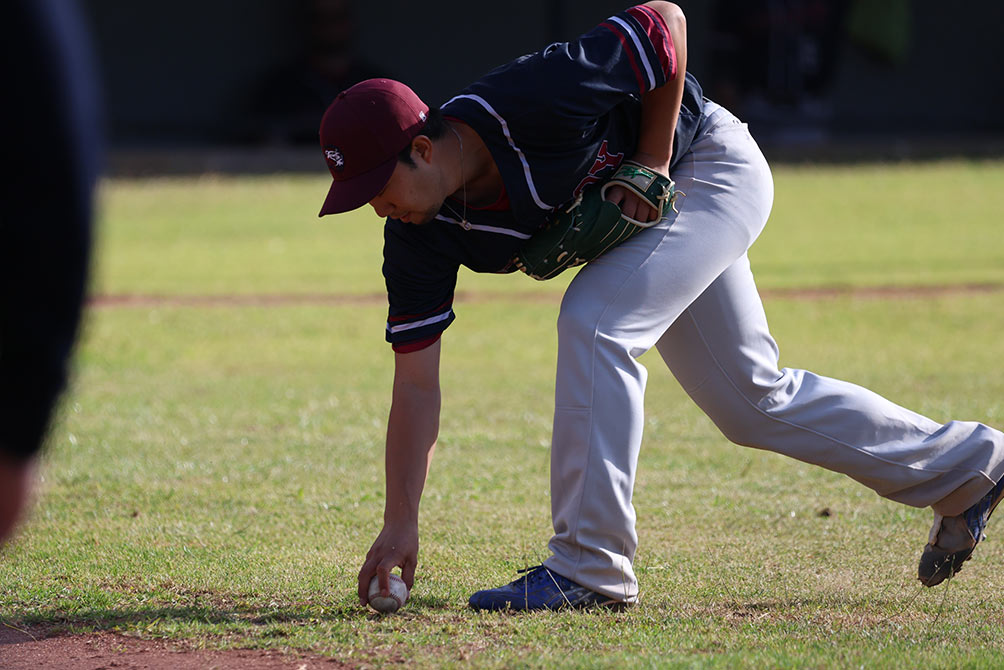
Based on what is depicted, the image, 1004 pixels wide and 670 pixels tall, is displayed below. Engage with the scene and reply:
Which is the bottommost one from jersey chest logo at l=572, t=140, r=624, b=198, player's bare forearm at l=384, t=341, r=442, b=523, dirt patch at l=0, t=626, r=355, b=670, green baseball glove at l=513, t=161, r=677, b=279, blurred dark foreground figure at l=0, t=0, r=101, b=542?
dirt patch at l=0, t=626, r=355, b=670

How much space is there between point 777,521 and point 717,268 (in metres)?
1.36

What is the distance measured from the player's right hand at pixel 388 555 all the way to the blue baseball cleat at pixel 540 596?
23 centimetres

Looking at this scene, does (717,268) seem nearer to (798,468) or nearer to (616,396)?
(616,396)

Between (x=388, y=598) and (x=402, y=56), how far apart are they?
17.7 meters

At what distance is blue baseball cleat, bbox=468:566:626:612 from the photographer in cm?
341

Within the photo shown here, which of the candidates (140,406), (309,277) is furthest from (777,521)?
(309,277)

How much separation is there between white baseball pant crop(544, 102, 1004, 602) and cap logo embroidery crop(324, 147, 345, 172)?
701 mm

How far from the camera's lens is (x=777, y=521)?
4.57m

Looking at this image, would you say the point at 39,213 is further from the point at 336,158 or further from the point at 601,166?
the point at 601,166

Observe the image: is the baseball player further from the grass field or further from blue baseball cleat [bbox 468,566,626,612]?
the grass field

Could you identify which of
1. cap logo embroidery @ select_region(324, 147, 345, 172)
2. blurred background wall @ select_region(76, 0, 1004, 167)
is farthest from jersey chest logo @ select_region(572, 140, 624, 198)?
blurred background wall @ select_region(76, 0, 1004, 167)

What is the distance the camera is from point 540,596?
11.2 ft

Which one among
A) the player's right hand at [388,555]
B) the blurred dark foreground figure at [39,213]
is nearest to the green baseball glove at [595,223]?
the player's right hand at [388,555]

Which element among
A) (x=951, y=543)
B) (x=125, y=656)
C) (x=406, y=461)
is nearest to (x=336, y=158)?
(x=406, y=461)
